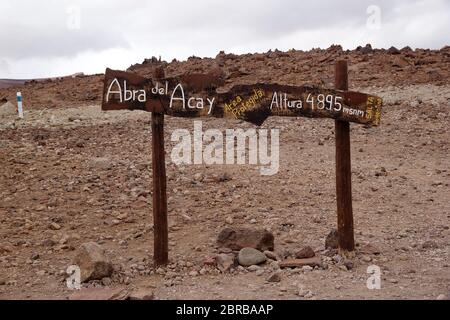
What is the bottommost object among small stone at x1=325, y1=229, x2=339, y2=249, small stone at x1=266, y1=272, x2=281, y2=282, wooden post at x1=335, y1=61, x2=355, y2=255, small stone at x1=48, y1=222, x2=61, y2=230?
small stone at x1=266, y1=272, x2=281, y2=282

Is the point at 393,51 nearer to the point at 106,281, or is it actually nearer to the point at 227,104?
the point at 227,104

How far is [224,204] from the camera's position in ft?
26.0

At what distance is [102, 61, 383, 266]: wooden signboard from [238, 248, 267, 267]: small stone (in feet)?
2.57

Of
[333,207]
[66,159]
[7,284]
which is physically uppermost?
[66,159]

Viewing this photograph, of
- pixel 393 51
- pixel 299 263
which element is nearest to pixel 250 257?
pixel 299 263

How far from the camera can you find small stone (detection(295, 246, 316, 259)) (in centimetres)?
580

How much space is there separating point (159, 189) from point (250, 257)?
1.16 metres

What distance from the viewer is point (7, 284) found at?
18.2 ft

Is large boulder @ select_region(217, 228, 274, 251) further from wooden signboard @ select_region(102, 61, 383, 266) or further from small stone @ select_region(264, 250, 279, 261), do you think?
wooden signboard @ select_region(102, 61, 383, 266)

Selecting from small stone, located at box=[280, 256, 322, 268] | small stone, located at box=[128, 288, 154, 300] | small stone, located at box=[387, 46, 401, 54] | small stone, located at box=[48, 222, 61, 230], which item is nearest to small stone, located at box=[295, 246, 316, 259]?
small stone, located at box=[280, 256, 322, 268]

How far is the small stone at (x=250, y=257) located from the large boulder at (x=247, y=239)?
191 mm
